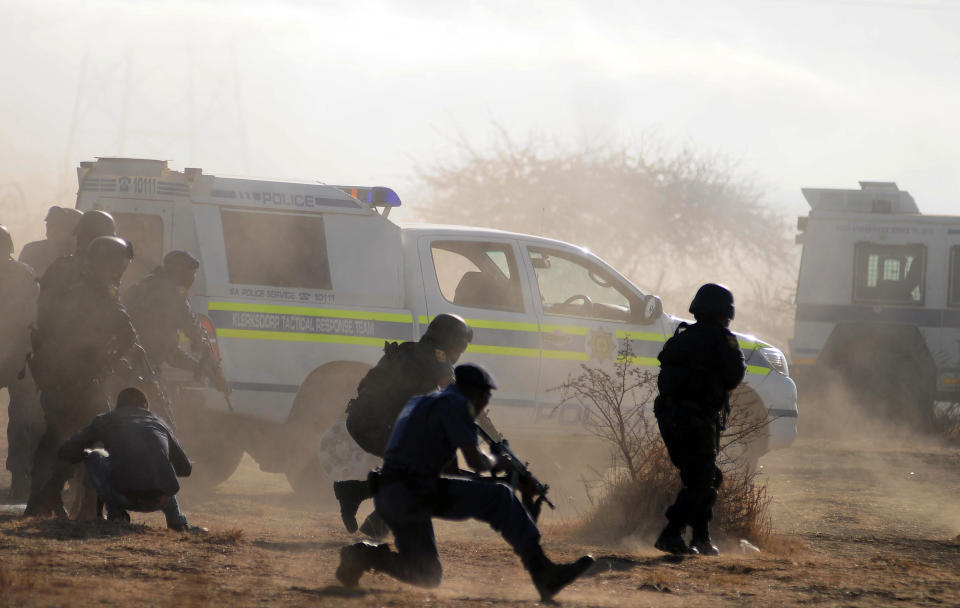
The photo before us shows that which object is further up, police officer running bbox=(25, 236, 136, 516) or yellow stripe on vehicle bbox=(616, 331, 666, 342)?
yellow stripe on vehicle bbox=(616, 331, 666, 342)

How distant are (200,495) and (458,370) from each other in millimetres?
5340

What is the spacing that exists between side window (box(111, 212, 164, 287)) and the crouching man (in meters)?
2.50

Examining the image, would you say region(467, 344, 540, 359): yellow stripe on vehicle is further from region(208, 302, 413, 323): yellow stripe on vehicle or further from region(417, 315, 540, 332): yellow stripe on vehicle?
region(208, 302, 413, 323): yellow stripe on vehicle

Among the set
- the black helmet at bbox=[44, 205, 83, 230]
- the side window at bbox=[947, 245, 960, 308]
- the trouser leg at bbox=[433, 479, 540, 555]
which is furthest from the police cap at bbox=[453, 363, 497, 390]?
the side window at bbox=[947, 245, 960, 308]

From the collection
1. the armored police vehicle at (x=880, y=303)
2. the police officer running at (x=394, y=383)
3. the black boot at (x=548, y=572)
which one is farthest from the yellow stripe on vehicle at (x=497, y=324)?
the armored police vehicle at (x=880, y=303)

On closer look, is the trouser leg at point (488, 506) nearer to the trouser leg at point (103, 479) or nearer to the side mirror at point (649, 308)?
the trouser leg at point (103, 479)

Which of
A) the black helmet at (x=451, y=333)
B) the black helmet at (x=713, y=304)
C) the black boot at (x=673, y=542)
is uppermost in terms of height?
the black helmet at (x=713, y=304)

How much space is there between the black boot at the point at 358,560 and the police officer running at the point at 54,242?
402cm

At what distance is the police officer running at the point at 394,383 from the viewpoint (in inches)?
271

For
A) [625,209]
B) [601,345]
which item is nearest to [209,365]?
[601,345]

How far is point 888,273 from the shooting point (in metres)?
16.4

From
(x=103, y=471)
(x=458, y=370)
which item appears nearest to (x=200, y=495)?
(x=103, y=471)

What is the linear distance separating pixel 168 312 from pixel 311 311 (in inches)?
51.5

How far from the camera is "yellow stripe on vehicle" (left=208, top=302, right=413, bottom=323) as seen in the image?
9.55 m
